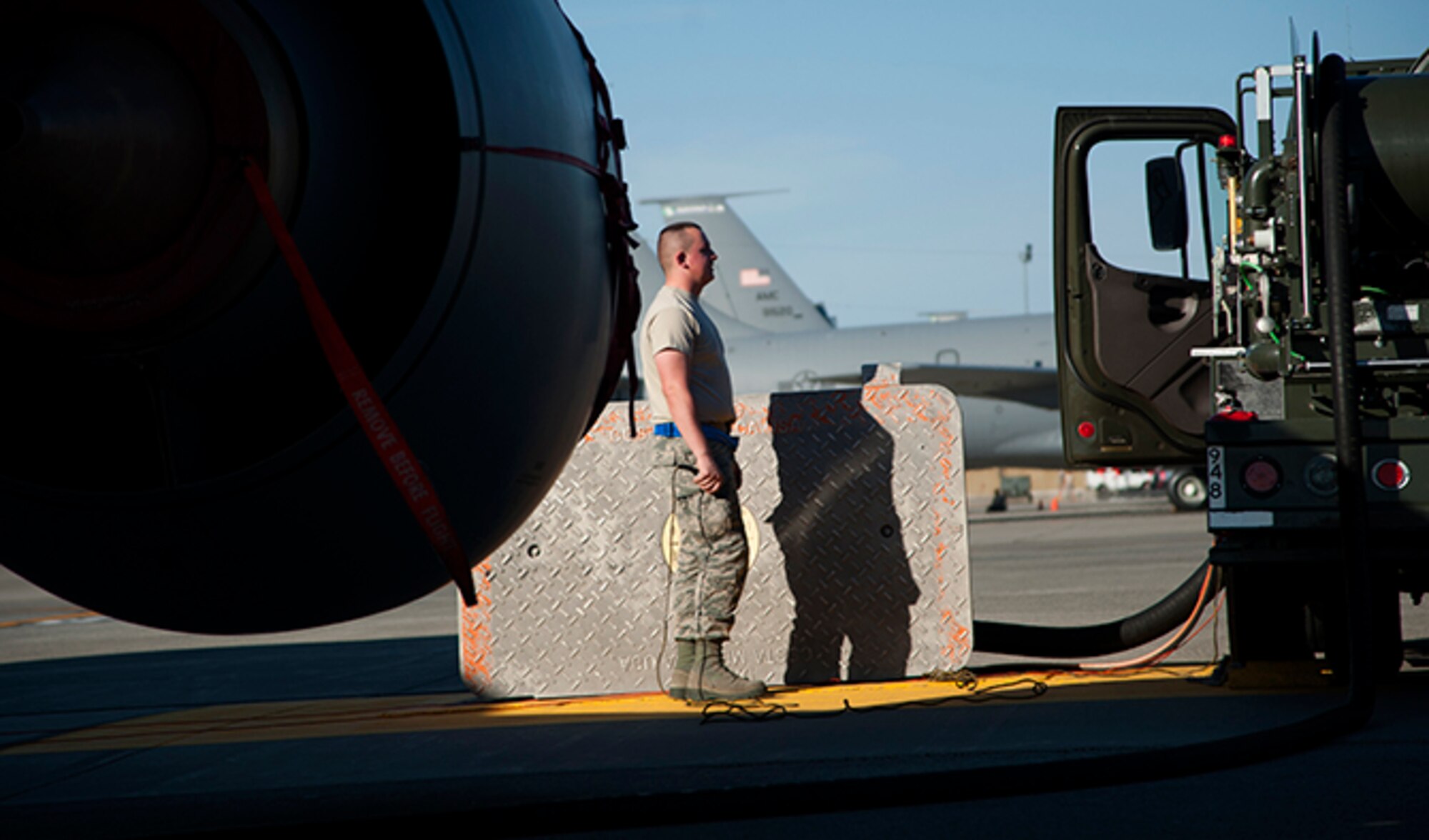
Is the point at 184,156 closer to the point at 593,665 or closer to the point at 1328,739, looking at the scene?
the point at 1328,739

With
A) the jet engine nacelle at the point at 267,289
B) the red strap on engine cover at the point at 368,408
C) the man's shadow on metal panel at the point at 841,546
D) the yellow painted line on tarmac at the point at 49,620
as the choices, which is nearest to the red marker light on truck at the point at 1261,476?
the man's shadow on metal panel at the point at 841,546

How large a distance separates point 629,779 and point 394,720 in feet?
5.84

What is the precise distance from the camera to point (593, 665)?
220 inches

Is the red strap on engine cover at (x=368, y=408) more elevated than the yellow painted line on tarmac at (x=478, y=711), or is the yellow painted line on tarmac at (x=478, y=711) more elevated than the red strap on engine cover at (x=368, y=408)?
the red strap on engine cover at (x=368, y=408)

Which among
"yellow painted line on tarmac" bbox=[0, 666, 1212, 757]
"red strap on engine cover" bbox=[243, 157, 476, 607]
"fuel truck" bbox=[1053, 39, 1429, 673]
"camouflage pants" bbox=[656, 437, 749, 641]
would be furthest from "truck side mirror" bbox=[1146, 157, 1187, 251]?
"red strap on engine cover" bbox=[243, 157, 476, 607]

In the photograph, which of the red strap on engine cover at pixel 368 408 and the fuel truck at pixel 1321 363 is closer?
the red strap on engine cover at pixel 368 408

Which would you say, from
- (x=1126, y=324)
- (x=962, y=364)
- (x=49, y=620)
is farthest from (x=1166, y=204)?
(x=962, y=364)

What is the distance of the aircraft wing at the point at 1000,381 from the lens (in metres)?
25.8

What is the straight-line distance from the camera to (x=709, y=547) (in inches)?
198

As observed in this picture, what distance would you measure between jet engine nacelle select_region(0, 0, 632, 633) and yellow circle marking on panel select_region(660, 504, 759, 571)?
151 inches

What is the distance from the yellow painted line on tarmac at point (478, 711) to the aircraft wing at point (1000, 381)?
66.8 ft

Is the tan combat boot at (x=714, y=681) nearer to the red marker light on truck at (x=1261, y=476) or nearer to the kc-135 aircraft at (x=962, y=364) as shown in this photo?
the red marker light on truck at (x=1261, y=476)

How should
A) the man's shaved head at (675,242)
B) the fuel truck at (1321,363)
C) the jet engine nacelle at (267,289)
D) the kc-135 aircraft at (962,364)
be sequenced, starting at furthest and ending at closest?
the kc-135 aircraft at (962,364), the man's shaved head at (675,242), the fuel truck at (1321,363), the jet engine nacelle at (267,289)

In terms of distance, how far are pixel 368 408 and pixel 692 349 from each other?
138 inches
